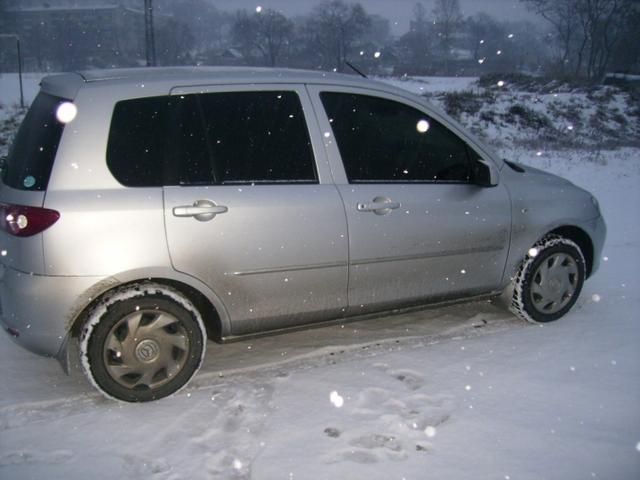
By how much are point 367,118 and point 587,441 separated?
2278 millimetres

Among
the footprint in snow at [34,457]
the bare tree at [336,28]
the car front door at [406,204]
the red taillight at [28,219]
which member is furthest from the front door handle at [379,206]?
the bare tree at [336,28]

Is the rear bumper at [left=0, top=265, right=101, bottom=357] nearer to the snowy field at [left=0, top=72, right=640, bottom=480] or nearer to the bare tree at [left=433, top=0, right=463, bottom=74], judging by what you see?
the snowy field at [left=0, top=72, right=640, bottom=480]

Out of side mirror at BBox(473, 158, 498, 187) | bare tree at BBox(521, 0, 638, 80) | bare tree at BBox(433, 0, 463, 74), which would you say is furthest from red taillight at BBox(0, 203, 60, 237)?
bare tree at BBox(433, 0, 463, 74)

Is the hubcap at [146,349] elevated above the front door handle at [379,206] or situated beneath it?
situated beneath

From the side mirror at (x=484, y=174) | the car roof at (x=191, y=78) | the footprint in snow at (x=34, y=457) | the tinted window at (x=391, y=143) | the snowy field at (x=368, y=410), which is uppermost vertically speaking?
the car roof at (x=191, y=78)

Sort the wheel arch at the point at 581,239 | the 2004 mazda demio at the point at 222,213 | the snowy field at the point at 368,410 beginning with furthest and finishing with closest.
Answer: the wheel arch at the point at 581,239, the 2004 mazda demio at the point at 222,213, the snowy field at the point at 368,410

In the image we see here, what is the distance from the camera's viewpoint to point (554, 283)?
458 cm

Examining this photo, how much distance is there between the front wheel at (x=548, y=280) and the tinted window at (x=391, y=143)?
0.89m

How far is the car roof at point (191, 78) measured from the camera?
3.41m

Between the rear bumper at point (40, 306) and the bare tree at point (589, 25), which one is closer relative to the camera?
the rear bumper at point (40, 306)

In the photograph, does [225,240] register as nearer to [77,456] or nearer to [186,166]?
[186,166]

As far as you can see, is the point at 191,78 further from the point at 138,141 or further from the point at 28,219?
the point at 28,219

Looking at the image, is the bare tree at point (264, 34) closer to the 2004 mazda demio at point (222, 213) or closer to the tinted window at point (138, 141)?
the 2004 mazda demio at point (222, 213)

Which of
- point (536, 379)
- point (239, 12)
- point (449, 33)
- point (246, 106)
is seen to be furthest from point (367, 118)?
point (449, 33)
